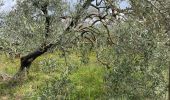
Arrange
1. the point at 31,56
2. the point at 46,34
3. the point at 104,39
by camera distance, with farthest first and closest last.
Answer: the point at 31,56 < the point at 104,39 < the point at 46,34

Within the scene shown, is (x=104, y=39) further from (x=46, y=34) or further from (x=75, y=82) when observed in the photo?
(x=46, y=34)

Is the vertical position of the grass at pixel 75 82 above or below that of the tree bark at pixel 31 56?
below

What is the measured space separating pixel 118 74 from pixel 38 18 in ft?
23.4

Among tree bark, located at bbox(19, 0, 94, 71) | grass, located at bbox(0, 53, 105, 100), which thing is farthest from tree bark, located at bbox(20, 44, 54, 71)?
grass, located at bbox(0, 53, 105, 100)

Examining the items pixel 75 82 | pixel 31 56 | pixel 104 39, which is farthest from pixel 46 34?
pixel 75 82

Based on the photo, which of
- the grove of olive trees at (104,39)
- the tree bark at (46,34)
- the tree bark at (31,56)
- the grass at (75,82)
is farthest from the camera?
the tree bark at (31,56)

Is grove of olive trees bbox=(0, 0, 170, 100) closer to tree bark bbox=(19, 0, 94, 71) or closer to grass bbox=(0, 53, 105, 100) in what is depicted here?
tree bark bbox=(19, 0, 94, 71)

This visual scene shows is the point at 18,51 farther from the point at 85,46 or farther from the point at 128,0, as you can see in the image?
the point at 128,0

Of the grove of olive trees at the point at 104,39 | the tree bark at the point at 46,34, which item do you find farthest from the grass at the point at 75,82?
the tree bark at the point at 46,34

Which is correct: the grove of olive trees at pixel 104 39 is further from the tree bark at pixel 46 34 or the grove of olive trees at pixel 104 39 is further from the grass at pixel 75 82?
the grass at pixel 75 82

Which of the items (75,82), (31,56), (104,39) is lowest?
(75,82)

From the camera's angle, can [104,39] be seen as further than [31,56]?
No

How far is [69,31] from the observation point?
1889 cm

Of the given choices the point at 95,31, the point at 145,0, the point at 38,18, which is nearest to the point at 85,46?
the point at 95,31
